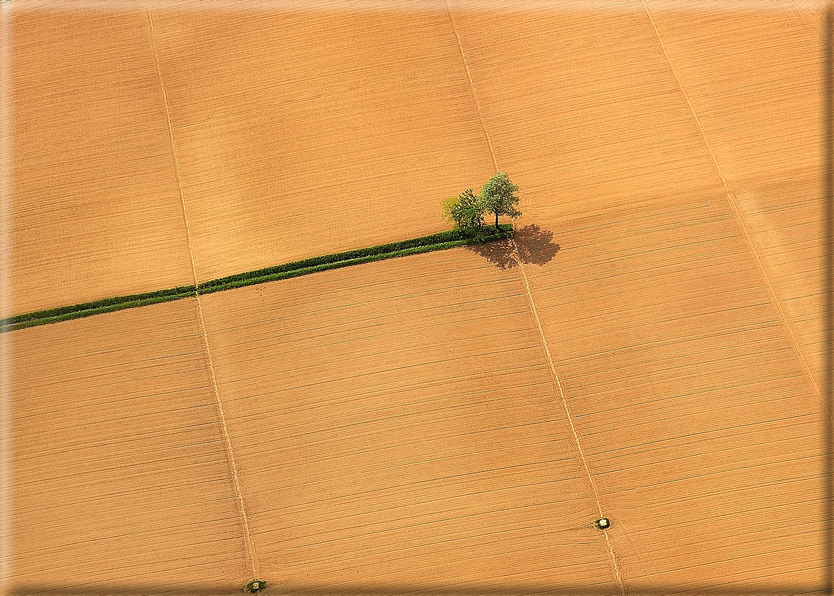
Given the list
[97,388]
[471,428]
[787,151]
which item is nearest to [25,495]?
[97,388]

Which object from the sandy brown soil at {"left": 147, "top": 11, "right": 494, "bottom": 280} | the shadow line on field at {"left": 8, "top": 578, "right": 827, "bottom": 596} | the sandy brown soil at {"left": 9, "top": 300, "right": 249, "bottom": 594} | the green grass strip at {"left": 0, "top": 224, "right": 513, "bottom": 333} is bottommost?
the shadow line on field at {"left": 8, "top": 578, "right": 827, "bottom": 596}

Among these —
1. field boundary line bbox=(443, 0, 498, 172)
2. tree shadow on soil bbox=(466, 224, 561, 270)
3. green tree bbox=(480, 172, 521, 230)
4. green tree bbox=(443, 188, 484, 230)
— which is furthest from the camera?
field boundary line bbox=(443, 0, 498, 172)

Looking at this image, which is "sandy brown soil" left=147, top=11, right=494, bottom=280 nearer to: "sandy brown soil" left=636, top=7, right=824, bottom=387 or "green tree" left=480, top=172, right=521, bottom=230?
"green tree" left=480, top=172, right=521, bottom=230

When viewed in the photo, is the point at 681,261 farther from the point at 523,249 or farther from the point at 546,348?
the point at 546,348

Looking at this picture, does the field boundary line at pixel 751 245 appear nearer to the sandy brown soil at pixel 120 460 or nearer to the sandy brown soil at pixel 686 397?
the sandy brown soil at pixel 686 397

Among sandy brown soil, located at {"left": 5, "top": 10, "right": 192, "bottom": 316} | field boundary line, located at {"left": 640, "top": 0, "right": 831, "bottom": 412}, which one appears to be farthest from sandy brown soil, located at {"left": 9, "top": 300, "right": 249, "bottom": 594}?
field boundary line, located at {"left": 640, "top": 0, "right": 831, "bottom": 412}

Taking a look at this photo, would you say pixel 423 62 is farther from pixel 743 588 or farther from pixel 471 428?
pixel 743 588
